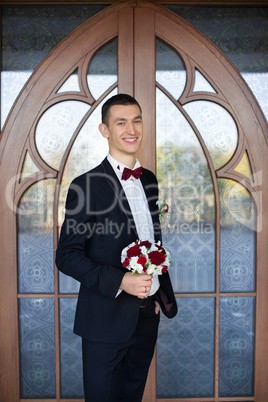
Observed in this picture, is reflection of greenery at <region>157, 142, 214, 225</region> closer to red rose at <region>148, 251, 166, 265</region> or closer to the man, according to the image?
the man

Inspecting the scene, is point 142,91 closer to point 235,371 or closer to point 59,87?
point 59,87

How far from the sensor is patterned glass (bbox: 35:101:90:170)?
8.38ft

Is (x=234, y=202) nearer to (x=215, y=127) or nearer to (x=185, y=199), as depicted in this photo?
(x=185, y=199)

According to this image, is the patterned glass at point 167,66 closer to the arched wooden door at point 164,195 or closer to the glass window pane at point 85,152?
the arched wooden door at point 164,195

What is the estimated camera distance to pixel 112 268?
5.76 ft

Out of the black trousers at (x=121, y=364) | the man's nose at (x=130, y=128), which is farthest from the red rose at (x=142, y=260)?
the man's nose at (x=130, y=128)

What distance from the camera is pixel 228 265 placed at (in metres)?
2.62

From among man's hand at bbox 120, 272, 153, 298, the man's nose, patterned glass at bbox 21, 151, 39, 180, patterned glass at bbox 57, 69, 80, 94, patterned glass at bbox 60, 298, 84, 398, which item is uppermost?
patterned glass at bbox 57, 69, 80, 94

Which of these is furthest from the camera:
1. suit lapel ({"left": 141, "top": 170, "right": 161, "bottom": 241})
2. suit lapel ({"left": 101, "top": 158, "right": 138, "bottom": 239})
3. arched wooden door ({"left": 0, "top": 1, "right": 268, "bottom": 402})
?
arched wooden door ({"left": 0, "top": 1, "right": 268, "bottom": 402})

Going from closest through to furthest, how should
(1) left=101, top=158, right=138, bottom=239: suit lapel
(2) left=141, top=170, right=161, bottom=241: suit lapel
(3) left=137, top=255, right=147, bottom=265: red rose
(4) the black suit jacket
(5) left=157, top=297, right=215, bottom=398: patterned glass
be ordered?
1. (3) left=137, top=255, right=147, bottom=265: red rose
2. (4) the black suit jacket
3. (1) left=101, top=158, right=138, bottom=239: suit lapel
4. (2) left=141, top=170, right=161, bottom=241: suit lapel
5. (5) left=157, top=297, right=215, bottom=398: patterned glass

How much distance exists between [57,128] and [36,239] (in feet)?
2.70

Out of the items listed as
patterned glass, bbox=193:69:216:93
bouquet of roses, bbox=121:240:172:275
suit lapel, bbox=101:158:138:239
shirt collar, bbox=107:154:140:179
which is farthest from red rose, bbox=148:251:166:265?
patterned glass, bbox=193:69:216:93

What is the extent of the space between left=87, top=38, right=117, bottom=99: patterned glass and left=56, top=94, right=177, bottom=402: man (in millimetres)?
627

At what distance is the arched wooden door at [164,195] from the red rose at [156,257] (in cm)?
90
